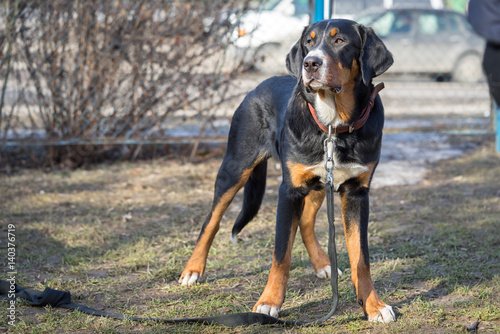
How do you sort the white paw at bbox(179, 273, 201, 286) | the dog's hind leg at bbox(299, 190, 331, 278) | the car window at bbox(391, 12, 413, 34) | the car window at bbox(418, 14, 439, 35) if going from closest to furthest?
the white paw at bbox(179, 273, 201, 286) → the dog's hind leg at bbox(299, 190, 331, 278) → the car window at bbox(391, 12, 413, 34) → the car window at bbox(418, 14, 439, 35)

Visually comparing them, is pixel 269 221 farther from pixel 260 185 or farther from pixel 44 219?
pixel 44 219

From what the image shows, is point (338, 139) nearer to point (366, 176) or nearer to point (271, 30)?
point (366, 176)

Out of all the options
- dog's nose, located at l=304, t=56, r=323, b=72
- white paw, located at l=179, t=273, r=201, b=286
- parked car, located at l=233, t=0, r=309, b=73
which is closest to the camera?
dog's nose, located at l=304, t=56, r=323, b=72

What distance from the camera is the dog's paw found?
9.75 ft

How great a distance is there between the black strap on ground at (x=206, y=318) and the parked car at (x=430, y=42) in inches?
360

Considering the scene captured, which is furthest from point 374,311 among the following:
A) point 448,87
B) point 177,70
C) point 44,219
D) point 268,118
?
point 448,87

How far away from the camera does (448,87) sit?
1115 centimetres

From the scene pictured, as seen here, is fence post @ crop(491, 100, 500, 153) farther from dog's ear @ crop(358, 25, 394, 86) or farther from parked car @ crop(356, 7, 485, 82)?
parked car @ crop(356, 7, 485, 82)

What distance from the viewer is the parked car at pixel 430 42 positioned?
11734 mm

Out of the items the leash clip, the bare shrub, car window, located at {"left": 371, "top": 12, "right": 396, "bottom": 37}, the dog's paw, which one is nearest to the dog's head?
the leash clip

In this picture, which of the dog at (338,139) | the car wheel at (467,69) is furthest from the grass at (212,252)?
the car wheel at (467,69)

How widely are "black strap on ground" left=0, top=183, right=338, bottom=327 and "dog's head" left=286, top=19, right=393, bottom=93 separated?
0.56 metres

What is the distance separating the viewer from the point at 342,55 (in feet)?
9.63

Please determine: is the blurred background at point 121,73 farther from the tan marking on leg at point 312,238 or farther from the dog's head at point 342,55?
the dog's head at point 342,55
